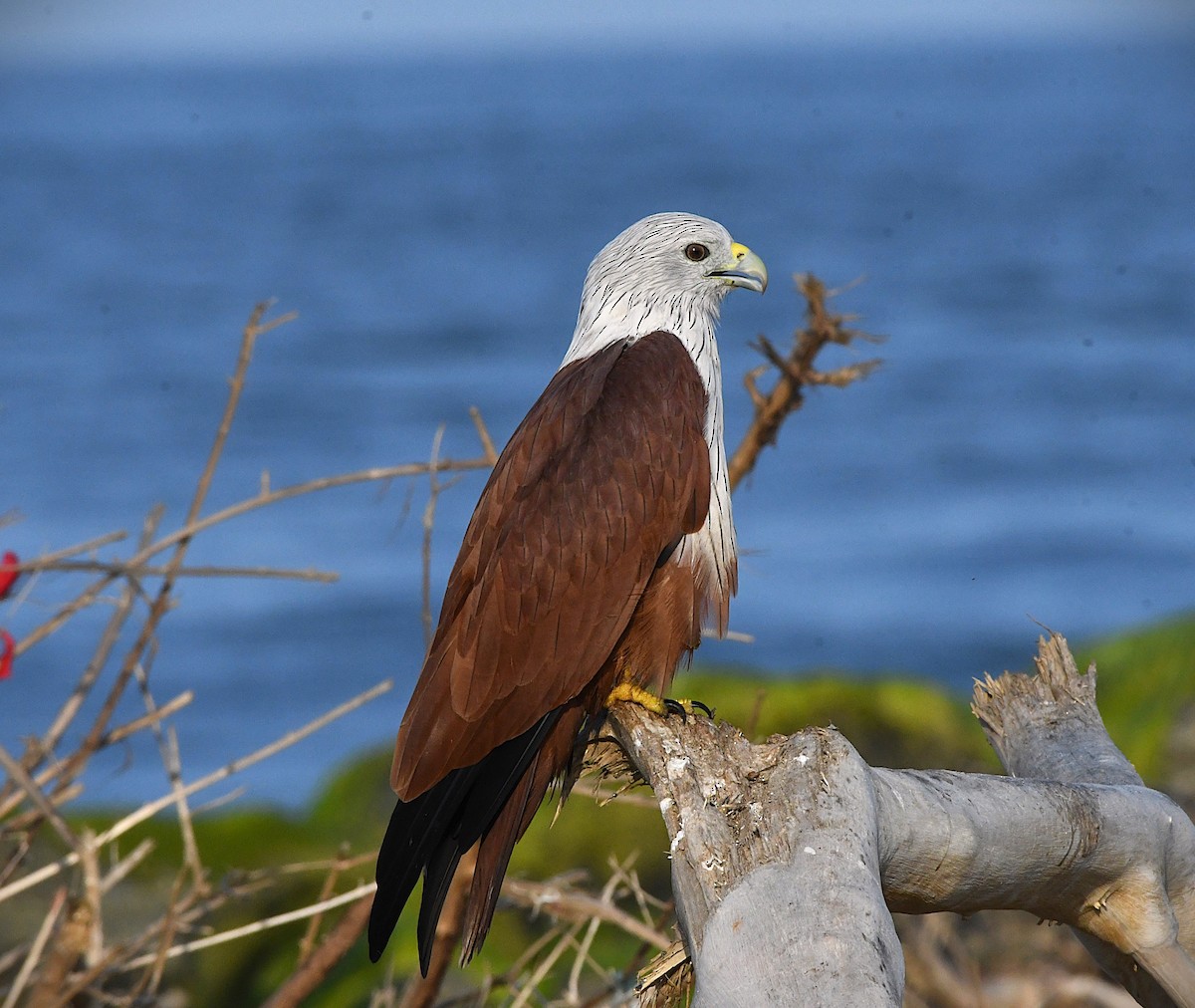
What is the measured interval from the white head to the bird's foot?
2.82 ft

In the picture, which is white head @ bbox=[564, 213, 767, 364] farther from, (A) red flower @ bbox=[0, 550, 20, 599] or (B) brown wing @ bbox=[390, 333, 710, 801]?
(A) red flower @ bbox=[0, 550, 20, 599]

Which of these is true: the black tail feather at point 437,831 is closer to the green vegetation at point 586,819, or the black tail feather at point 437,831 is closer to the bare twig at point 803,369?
the bare twig at point 803,369

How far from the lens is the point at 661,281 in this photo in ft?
12.5

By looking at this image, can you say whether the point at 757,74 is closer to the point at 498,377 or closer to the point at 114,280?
the point at 114,280

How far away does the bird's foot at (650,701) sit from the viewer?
3.19m

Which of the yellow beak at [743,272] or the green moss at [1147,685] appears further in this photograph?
the green moss at [1147,685]

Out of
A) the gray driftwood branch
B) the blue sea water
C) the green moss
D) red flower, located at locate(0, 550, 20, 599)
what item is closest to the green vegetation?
the green moss

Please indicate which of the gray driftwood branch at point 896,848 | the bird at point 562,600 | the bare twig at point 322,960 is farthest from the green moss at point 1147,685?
the bare twig at point 322,960

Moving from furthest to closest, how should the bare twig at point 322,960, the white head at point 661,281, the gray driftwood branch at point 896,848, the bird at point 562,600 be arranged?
the white head at point 661,281 < the bare twig at point 322,960 < the bird at point 562,600 < the gray driftwood branch at point 896,848

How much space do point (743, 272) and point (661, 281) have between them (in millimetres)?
213

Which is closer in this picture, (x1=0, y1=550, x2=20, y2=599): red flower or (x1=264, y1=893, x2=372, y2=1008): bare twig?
(x1=0, y1=550, x2=20, y2=599): red flower

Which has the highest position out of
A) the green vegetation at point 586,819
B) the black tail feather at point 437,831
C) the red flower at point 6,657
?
the red flower at point 6,657

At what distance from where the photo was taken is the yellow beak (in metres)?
3.83

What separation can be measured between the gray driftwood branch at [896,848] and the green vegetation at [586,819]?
2.36 metres
